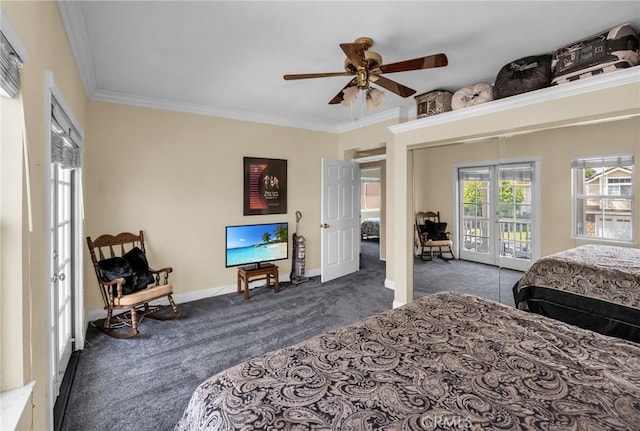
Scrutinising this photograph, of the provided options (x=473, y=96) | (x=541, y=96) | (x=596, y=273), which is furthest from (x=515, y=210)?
(x=473, y=96)

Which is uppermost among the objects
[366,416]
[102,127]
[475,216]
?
[102,127]

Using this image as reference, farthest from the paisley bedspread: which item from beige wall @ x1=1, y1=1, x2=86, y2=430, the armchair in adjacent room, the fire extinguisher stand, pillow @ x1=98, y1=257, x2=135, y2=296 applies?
pillow @ x1=98, y1=257, x2=135, y2=296

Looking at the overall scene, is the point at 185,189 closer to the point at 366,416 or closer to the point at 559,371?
the point at 366,416

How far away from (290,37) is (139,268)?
2.84m

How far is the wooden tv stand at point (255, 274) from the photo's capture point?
13.3ft

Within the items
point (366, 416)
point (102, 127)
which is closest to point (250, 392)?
point (366, 416)

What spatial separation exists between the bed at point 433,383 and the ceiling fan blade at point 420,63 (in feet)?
5.36

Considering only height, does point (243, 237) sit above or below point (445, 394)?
above

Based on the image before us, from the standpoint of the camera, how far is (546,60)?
249 centimetres

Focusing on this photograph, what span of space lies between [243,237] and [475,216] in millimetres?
2929

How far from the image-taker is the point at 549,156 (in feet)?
8.50

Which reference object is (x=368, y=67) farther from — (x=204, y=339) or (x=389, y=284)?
(x=389, y=284)

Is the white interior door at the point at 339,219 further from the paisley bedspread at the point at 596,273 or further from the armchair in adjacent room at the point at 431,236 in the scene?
the paisley bedspread at the point at 596,273

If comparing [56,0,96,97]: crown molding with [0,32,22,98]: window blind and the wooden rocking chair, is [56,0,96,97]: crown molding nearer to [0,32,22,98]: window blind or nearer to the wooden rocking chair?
[0,32,22,98]: window blind
